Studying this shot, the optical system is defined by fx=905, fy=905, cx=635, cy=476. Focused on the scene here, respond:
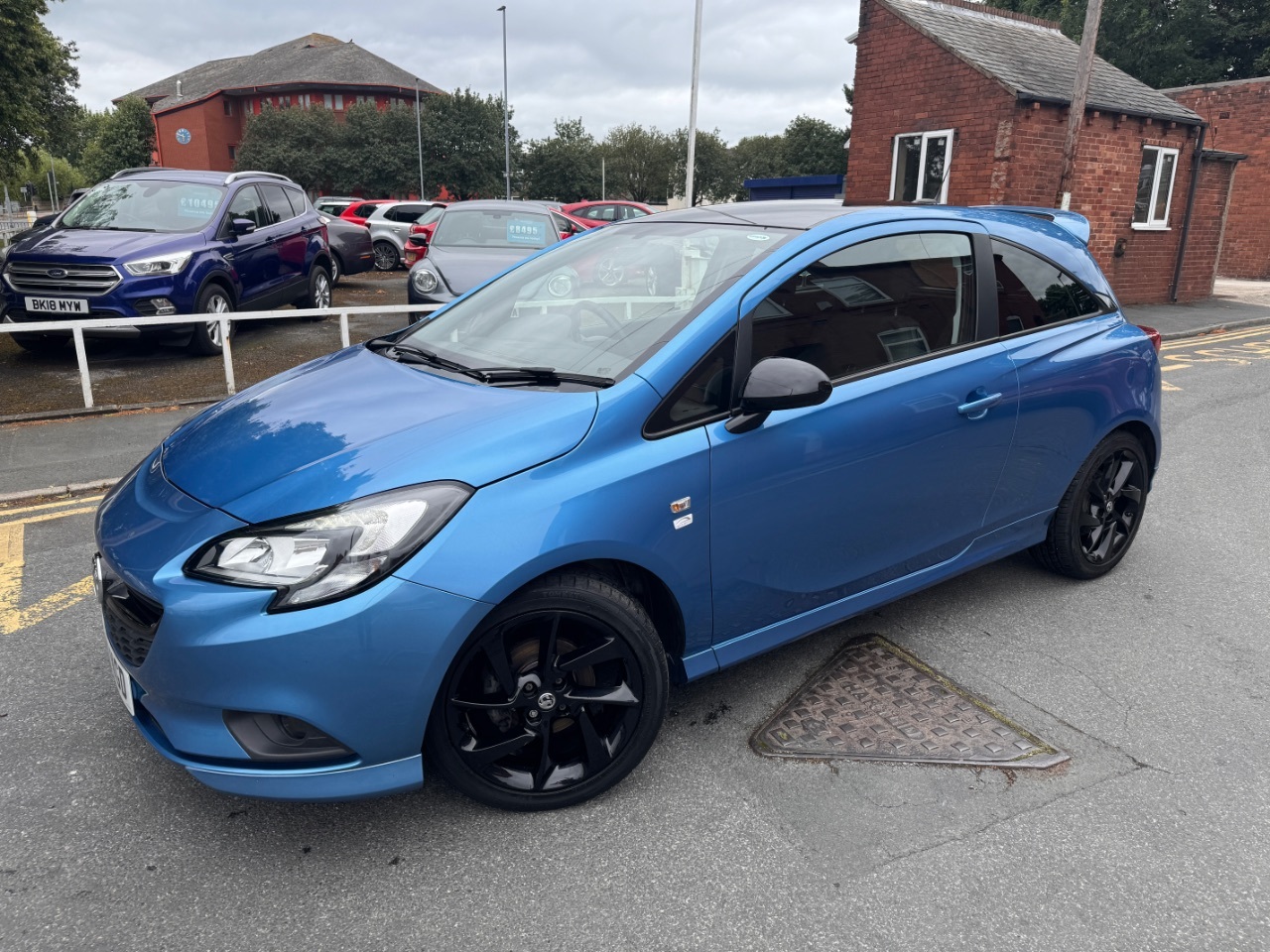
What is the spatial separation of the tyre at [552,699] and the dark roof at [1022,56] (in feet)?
49.2

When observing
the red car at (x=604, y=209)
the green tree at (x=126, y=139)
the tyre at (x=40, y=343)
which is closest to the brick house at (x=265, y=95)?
the green tree at (x=126, y=139)

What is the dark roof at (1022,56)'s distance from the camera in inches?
603

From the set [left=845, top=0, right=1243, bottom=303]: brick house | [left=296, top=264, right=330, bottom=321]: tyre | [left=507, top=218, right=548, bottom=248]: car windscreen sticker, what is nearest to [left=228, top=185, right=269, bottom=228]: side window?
[left=296, top=264, right=330, bottom=321]: tyre

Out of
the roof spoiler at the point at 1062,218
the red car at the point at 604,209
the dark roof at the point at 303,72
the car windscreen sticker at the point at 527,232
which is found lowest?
the car windscreen sticker at the point at 527,232

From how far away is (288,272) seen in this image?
10602 millimetres

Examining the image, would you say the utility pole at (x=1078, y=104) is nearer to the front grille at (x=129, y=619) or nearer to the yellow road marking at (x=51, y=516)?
the yellow road marking at (x=51, y=516)

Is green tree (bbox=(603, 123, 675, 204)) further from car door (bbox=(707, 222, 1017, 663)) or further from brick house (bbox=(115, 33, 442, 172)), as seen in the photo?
car door (bbox=(707, 222, 1017, 663))

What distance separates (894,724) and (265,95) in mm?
76932

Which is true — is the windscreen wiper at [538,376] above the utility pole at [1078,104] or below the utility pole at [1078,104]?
below

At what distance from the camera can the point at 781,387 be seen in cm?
260

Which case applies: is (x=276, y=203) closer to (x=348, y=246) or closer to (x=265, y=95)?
(x=348, y=246)

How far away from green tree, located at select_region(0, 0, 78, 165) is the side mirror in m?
11.8

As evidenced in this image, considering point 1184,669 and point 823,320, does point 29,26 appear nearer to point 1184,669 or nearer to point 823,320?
point 823,320

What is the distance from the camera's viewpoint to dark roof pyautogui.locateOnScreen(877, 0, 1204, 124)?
50.3 ft
